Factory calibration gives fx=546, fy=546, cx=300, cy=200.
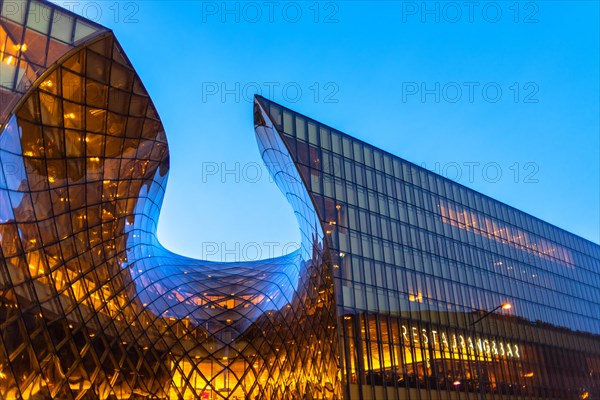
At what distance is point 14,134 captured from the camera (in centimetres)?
2538

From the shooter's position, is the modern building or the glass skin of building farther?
the glass skin of building

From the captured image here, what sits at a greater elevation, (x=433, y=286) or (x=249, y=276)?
(x=249, y=276)

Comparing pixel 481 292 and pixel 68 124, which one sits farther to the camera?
pixel 481 292

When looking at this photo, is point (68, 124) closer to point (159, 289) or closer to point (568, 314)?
point (159, 289)

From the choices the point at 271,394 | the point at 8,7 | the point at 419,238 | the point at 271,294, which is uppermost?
the point at 8,7

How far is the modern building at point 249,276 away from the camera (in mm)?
A: 26969

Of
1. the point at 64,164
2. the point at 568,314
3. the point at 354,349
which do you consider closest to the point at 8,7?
the point at 64,164

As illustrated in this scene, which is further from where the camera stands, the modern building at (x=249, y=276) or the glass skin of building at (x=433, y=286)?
the glass skin of building at (x=433, y=286)

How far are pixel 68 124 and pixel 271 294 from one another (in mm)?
25597

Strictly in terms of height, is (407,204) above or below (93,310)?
above

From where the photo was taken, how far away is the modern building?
26969mm

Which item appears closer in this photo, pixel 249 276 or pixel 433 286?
pixel 433 286

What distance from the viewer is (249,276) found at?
176 ft

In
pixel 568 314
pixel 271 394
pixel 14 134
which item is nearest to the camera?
pixel 14 134
